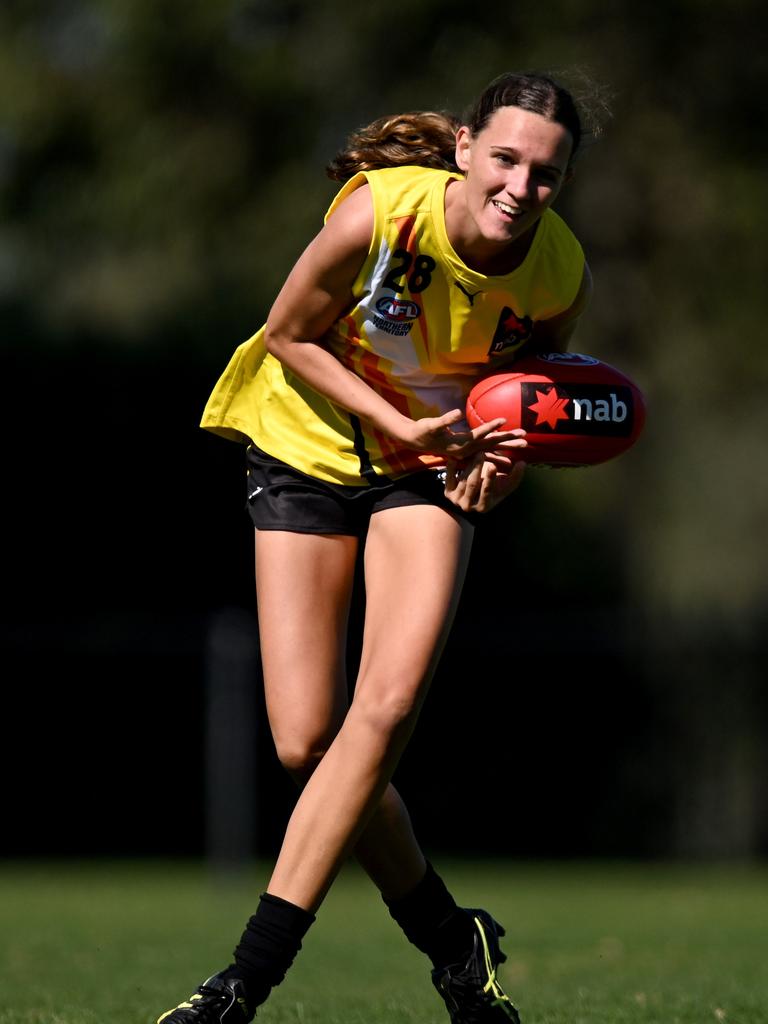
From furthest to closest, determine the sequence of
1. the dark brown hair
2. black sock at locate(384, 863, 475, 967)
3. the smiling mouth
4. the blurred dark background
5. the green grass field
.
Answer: the blurred dark background < the green grass field < the dark brown hair < black sock at locate(384, 863, 475, 967) < the smiling mouth

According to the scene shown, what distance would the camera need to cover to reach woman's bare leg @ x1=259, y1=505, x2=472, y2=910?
4027 mm

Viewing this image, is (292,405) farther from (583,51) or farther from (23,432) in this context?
(583,51)

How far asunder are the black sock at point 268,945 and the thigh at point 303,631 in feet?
1.39

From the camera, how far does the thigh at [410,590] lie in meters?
4.07

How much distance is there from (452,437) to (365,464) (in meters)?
0.30

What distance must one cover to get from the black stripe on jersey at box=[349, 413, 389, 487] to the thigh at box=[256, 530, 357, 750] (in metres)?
0.16

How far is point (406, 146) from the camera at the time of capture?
4500mm

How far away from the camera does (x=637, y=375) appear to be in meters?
16.2

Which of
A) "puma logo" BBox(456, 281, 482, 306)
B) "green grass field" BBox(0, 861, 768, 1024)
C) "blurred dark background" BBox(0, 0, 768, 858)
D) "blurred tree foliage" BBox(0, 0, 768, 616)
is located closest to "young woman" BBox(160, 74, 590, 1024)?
"puma logo" BBox(456, 281, 482, 306)

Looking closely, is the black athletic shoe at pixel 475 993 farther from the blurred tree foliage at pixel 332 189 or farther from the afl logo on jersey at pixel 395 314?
the blurred tree foliage at pixel 332 189

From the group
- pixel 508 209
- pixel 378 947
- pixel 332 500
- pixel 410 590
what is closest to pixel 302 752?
pixel 410 590

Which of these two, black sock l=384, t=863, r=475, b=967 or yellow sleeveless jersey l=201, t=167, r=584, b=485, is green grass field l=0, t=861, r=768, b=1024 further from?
yellow sleeveless jersey l=201, t=167, r=584, b=485

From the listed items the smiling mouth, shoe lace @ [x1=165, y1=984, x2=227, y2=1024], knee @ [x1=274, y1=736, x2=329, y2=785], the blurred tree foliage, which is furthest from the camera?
the blurred tree foliage

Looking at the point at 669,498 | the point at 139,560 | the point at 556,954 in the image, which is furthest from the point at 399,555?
the point at 669,498
